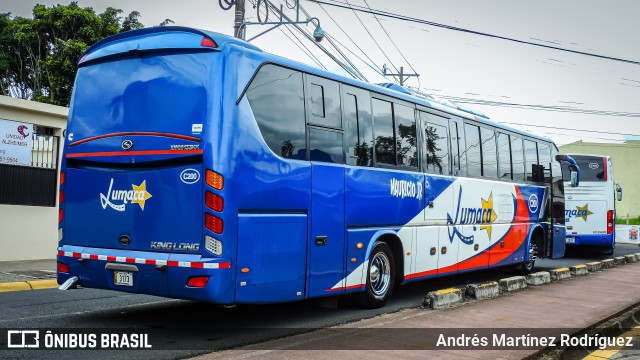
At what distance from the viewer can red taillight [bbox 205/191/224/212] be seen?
6480 mm

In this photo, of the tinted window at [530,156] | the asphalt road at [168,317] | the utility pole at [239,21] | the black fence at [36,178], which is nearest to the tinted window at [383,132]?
the asphalt road at [168,317]

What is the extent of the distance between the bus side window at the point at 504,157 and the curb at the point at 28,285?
29.8ft

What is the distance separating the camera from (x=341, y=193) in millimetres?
8188

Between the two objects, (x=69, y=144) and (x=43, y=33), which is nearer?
(x=69, y=144)

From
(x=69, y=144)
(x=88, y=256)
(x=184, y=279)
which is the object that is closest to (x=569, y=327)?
(x=184, y=279)

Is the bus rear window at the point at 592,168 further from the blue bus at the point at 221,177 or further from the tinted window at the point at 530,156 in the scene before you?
the blue bus at the point at 221,177

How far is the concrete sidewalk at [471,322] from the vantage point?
6121mm

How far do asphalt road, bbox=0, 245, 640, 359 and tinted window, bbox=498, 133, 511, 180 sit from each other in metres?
4.15

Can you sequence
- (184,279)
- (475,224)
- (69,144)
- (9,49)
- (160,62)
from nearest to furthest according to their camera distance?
(184,279)
(160,62)
(69,144)
(475,224)
(9,49)

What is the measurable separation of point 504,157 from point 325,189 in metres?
6.99

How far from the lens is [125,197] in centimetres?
705

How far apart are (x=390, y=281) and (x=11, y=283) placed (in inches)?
259

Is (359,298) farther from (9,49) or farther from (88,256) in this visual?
(9,49)

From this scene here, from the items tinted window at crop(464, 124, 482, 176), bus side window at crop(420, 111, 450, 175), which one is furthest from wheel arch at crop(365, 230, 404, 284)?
tinted window at crop(464, 124, 482, 176)
